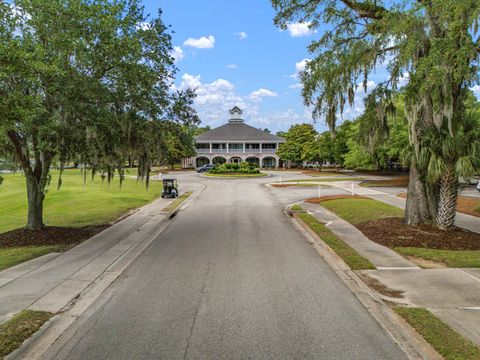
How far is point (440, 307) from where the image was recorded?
6.79 metres

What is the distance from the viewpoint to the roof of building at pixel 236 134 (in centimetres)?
8076

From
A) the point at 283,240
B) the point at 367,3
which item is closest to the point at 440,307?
the point at 283,240

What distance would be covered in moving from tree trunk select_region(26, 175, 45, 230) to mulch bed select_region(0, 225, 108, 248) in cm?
33

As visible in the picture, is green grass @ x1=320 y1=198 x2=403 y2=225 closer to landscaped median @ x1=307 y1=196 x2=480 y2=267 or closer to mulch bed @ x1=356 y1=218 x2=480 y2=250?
landscaped median @ x1=307 y1=196 x2=480 y2=267

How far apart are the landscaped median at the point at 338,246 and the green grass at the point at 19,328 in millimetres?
7127

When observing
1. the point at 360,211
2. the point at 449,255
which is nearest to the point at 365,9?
the point at 449,255

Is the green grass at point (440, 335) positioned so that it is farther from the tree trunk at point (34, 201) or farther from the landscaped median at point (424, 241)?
the tree trunk at point (34, 201)

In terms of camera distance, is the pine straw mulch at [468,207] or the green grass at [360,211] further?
the pine straw mulch at [468,207]

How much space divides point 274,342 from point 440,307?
3372mm

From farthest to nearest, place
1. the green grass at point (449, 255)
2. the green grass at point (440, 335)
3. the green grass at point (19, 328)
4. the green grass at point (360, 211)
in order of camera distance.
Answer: the green grass at point (360, 211), the green grass at point (449, 255), the green grass at point (19, 328), the green grass at point (440, 335)

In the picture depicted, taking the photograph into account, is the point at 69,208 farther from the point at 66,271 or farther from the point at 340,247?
the point at 340,247

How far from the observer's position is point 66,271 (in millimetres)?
9711

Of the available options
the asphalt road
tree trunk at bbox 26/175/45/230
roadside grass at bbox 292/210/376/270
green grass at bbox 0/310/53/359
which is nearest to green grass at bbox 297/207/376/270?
roadside grass at bbox 292/210/376/270

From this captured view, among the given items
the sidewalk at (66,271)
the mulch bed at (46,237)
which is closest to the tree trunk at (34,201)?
the mulch bed at (46,237)
